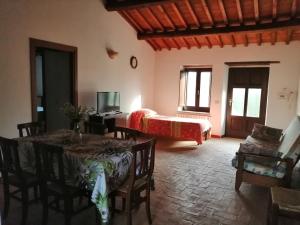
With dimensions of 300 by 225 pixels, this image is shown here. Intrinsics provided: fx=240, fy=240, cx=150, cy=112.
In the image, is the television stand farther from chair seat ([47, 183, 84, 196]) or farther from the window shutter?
chair seat ([47, 183, 84, 196])

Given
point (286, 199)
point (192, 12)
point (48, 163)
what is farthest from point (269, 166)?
point (192, 12)

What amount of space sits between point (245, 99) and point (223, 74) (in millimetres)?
949

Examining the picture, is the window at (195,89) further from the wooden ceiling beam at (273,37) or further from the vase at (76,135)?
the vase at (76,135)

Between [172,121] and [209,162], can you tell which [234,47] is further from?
[209,162]

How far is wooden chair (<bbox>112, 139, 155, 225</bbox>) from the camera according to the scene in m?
2.24

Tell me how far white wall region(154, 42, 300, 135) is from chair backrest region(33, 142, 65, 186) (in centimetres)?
549

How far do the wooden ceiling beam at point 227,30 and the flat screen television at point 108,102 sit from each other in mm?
1993

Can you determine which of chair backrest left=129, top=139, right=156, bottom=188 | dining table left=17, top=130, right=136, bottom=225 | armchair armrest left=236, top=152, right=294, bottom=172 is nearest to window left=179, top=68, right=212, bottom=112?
armchair armrest left=236, top=152, right=294, bottom=172

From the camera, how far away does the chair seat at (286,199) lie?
2.02 meters

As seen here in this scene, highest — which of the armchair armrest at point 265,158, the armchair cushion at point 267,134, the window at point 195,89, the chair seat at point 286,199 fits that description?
the window at point 195,89

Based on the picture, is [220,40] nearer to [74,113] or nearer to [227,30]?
[227,30]

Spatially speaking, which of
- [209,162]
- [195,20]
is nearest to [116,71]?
[195,20]

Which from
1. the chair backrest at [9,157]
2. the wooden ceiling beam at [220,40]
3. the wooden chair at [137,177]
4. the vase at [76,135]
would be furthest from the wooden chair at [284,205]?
the wooden ceiling beam at [220,40]

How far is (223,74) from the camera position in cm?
676
